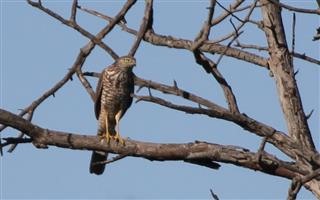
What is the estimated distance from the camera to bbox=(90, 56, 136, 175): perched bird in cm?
860

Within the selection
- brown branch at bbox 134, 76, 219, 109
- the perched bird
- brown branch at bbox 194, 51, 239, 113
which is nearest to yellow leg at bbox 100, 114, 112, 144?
the perched bird

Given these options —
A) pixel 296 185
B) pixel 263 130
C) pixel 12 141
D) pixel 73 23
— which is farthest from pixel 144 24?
pixel 296 185

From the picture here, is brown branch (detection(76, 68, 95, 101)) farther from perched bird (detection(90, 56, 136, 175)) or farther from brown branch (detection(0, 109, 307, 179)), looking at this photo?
perched bird (detection(90, 56, 136, 175))

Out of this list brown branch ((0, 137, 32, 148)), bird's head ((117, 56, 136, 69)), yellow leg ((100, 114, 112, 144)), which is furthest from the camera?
bird's head ((117, 56, 136, 69))

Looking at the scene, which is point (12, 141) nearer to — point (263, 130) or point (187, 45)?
point (263, 130)

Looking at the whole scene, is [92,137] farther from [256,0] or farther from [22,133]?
[256,0]

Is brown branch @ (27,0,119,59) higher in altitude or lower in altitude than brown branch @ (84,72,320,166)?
higher

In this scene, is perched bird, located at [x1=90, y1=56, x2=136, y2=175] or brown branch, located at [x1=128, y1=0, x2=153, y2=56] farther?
perched bird, located at [x1=90, y1=56, x2=136, y2=175]

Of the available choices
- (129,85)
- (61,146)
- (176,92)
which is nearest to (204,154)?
(176,92)

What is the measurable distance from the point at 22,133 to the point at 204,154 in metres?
1.23

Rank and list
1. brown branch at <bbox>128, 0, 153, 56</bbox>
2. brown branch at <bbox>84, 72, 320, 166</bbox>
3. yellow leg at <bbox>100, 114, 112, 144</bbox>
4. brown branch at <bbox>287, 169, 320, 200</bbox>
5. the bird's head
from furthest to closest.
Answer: the bird's head
yellow leg at <bbox>100, 114, 112, 144</bbox>
brown branch at <bbox>128, 0, 153, 56</bbox>
brown branch at <bbox>84, 72, 320, 166</bbox>
brown branch at <bbox>287, 169, 320, 200</bbox>

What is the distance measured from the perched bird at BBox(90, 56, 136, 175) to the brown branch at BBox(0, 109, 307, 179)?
2.32m

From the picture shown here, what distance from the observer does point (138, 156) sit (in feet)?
20.1

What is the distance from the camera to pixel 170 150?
19.7ft
